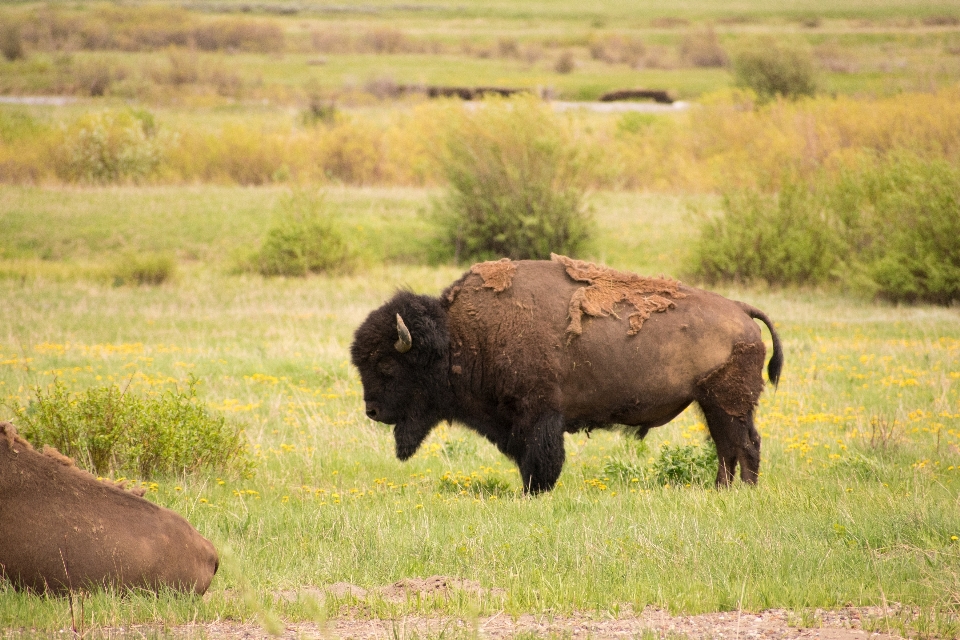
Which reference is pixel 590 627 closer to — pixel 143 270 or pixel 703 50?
pixel 143 270

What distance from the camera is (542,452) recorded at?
8.25 meters

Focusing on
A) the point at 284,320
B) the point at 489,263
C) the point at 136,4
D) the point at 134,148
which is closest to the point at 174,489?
the point at 489,263

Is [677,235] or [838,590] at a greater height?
[838,590]

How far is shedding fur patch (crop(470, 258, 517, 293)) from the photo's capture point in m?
8.61

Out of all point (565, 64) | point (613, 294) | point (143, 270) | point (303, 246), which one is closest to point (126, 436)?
point (613, 294)

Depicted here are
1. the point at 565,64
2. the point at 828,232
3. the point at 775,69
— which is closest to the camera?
the point at 828,232

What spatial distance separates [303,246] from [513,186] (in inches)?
238

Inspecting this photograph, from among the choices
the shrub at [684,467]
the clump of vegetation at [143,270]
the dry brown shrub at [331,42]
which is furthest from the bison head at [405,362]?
the dry brown shrub at [331,42]

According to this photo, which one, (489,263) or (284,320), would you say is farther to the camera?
(284,320)

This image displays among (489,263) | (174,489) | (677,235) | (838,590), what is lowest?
(677,235)

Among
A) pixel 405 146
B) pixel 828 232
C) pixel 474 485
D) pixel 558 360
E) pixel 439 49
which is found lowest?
pixel 405 146

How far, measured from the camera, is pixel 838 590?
19.1 ft

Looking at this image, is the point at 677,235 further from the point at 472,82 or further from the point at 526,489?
the point at 472,82

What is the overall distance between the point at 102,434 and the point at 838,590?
21.1 feet
